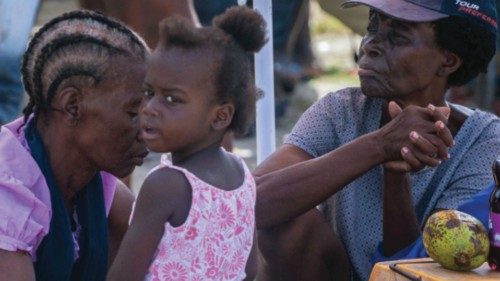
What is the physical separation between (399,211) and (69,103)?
94 centimetres

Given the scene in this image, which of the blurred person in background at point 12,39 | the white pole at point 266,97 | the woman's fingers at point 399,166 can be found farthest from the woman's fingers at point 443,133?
the blurred person in background at point 12,39

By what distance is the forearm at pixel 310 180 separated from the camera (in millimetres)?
3432

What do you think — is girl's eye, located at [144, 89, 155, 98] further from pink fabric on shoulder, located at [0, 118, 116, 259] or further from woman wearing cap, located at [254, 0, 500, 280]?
woman wearing cap, located at [254, 0, 500, 280]

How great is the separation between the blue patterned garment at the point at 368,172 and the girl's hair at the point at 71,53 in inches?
27.4

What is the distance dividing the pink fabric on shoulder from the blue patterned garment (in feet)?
2.91

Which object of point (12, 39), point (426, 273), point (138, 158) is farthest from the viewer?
point (12, 39)

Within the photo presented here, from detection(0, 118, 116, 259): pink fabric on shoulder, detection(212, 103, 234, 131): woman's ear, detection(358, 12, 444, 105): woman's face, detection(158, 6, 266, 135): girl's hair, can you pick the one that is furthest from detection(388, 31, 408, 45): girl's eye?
detection(0, 118, 116, 259): pink fabric on shoulder

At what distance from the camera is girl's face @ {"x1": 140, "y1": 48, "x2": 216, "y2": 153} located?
308cm

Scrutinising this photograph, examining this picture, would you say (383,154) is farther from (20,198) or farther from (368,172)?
(20,198)

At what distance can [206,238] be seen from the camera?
10.2ft

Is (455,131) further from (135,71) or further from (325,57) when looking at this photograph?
(325,57)

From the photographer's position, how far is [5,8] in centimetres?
500

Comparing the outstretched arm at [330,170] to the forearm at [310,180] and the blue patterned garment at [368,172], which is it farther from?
the blue patterned garment at [368,172]

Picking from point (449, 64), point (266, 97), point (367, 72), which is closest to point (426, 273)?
point (367, 72)
